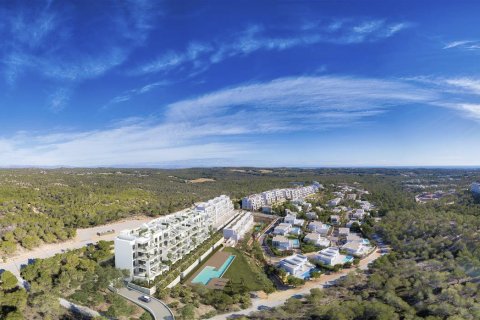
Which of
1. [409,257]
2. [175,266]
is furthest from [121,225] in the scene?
[409,257]

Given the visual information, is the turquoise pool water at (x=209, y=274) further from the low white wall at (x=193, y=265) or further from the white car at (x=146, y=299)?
the white car at (x=146, y=299)

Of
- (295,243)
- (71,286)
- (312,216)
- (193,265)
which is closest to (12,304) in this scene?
(71,286)

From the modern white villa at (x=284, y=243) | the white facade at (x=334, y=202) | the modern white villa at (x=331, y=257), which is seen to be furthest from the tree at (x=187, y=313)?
the white facade at (x=334, y=202)

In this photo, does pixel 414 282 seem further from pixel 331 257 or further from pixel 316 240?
pixel 316 240

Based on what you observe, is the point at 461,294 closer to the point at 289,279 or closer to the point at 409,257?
the point at 409,257

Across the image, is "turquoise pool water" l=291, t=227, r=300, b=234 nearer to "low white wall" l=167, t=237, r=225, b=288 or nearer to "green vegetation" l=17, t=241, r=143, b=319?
"low white wall" l=167, t=237, r=225, b=288

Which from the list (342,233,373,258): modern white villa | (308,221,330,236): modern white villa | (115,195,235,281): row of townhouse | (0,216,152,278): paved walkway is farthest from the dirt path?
(0,216,152,278): paved walkway
